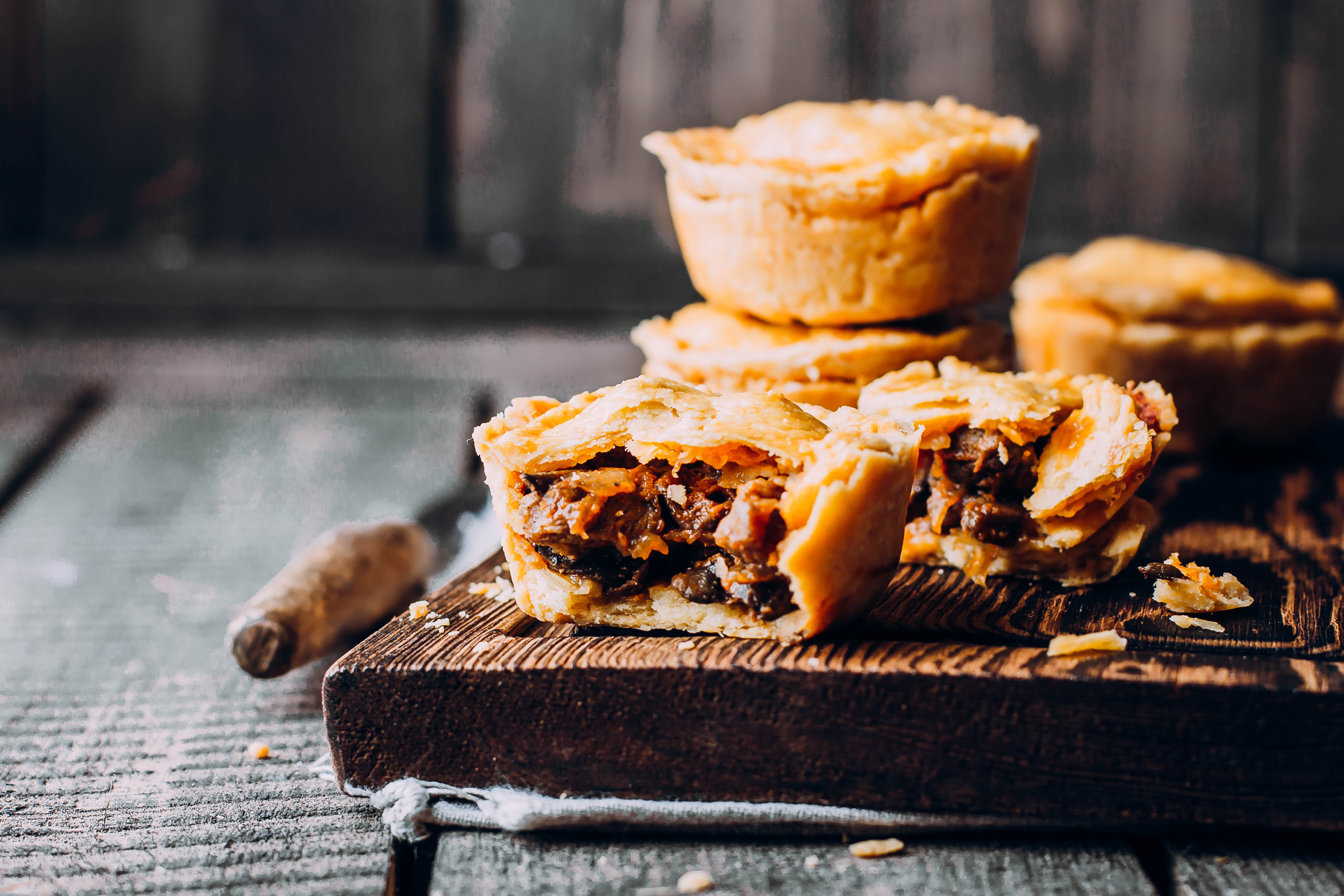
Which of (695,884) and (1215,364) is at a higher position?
(1215,364)

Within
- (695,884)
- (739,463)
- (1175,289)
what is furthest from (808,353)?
(1175,289)

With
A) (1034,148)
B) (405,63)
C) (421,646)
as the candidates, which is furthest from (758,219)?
(405,63)

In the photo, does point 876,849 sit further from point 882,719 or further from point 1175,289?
point 1175,289

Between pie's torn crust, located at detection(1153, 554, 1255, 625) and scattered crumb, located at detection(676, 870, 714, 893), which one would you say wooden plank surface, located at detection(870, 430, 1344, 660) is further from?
scattered crumb, located at detection(676, 870, 714, 893)

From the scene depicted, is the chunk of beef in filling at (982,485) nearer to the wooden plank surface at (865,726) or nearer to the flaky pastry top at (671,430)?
the flaky pastry top at (671,430)

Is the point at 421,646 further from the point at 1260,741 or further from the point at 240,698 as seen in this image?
the point at 1260,741

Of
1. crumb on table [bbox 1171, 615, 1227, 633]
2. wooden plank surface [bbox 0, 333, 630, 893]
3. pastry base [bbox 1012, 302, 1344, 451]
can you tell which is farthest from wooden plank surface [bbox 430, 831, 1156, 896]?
pastry base [bbox 1012, 302, 1344, 451]

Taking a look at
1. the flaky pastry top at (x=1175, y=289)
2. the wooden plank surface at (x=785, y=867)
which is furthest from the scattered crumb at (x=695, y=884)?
the flaky pastry top at (x=1175, y=289)

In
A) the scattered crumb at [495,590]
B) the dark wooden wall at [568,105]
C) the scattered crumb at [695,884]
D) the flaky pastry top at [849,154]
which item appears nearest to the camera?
the scattered crumb at [695,884]
